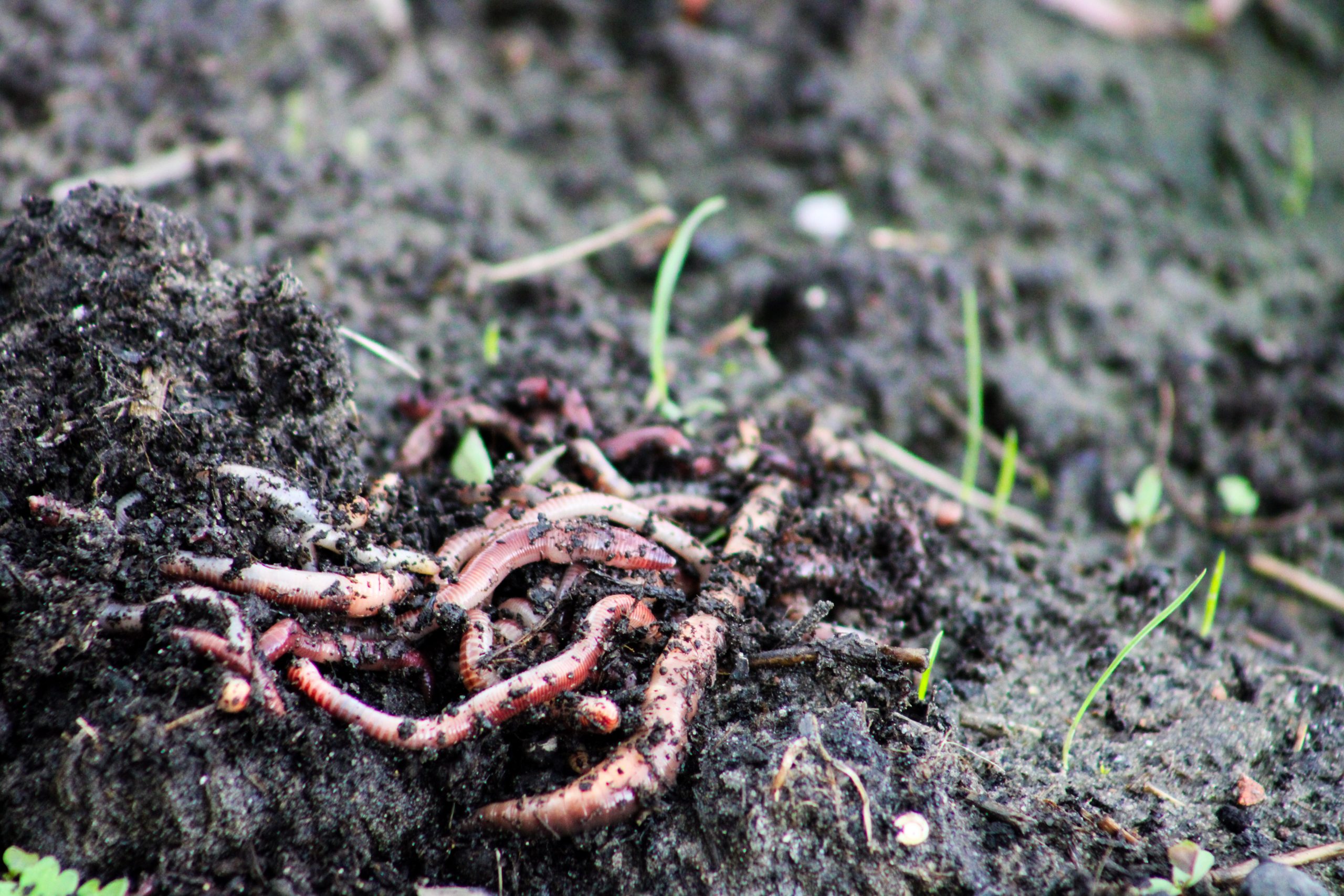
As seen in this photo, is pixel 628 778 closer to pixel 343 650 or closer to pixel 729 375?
pixel 343 650

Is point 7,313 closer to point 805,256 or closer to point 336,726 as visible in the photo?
point 336,726

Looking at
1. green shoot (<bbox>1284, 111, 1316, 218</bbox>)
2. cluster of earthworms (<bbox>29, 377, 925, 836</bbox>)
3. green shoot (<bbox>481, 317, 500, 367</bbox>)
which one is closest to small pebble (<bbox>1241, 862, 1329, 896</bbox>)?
cluster of earthworms (<bbox>29, 377, 925, 836</bbox>)

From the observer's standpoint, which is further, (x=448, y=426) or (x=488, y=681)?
(x=448, y=426)

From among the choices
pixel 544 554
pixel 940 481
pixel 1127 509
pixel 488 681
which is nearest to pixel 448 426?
pixel 544 554

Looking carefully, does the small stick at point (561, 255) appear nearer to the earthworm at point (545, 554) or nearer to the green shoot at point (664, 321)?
the green shoot at point (664, 321)

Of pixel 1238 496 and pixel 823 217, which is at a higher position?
pixel 823 217

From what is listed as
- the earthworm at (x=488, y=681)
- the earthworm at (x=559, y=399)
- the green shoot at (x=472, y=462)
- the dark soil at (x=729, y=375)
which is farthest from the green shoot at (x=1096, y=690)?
the green shoot at (x=472, y=462)
